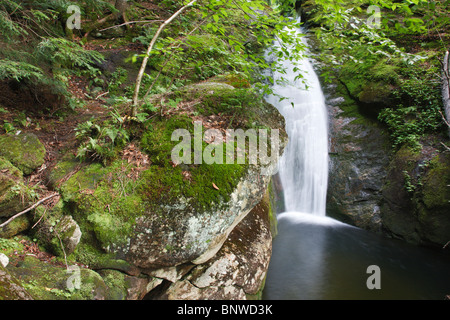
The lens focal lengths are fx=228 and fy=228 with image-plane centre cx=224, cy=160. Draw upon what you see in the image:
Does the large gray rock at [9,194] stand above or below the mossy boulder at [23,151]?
below

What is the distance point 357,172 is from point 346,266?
142 inches

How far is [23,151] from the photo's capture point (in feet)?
10.8

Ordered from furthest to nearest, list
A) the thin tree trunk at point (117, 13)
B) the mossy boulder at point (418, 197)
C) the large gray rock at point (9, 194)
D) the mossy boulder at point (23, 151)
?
the thin tree trunk at point (117, 13), the mossy boulder at point (418, 197), the mossy boulder at point (23, 151), the large gray rock at point (9, 194)

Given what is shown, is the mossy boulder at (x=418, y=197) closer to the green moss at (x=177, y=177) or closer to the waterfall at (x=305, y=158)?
the waterfall at (x=305, y=158)

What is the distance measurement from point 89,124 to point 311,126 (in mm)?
7830

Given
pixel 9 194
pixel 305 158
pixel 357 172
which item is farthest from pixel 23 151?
pixel 357 172

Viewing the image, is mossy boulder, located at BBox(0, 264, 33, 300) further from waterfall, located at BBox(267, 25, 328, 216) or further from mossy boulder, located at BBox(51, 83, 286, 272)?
waterfall, located at BBox(267, 25, 328, 216)

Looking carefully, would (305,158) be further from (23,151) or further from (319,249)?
(23,151)

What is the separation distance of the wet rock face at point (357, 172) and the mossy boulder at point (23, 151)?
829 centimetres

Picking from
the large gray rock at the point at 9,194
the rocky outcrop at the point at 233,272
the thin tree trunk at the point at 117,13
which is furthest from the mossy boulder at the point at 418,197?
the thin tree trunk at the point at 117,13

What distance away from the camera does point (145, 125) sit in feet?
11.8

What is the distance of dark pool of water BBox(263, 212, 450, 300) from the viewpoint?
16.2 ft

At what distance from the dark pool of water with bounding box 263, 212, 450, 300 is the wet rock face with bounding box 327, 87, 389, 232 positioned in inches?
24.1

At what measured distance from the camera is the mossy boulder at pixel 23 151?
3.17 m
